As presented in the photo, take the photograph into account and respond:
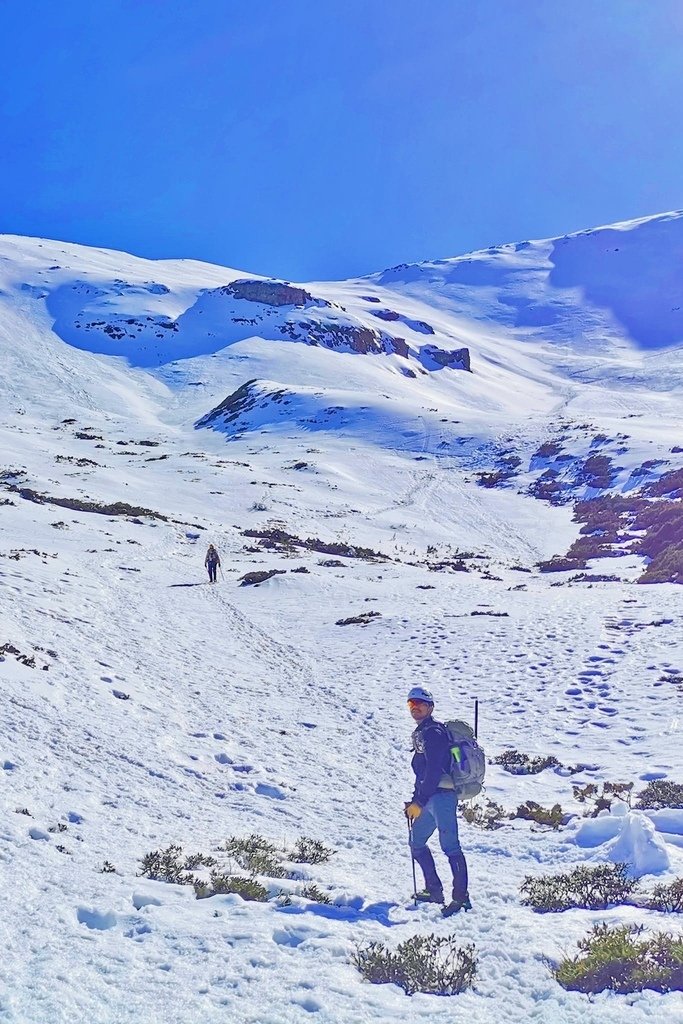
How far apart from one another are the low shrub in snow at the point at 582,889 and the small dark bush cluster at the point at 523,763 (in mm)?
4065

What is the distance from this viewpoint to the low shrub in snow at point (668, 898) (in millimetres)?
6324

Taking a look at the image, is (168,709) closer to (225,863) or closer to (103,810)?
(103,810)

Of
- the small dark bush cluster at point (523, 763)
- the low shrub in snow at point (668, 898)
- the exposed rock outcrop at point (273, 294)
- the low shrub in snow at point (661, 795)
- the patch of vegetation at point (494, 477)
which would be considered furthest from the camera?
the exposed rock outcrop at point (273, 294)

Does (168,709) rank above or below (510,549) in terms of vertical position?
below

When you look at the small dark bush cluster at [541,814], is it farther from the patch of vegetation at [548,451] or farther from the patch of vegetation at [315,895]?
the patch of vegetation at [548,451]

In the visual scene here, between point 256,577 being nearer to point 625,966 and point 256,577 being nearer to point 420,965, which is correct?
point 420,965

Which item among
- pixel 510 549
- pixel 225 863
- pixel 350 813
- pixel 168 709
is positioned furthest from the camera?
pixel 510 549

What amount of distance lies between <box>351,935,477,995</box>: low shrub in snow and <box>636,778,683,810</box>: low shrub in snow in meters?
4.08

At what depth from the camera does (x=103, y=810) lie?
9070mm

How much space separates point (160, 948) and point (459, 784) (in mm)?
2930

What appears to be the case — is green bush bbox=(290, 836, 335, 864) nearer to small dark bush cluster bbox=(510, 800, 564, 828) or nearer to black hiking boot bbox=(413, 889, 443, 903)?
black hiking boot bbox=(413, 889, 443, 903)

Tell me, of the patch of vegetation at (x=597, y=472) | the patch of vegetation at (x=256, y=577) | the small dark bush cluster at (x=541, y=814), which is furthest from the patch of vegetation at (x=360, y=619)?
the patch of vegetation at (x=597, y=472)

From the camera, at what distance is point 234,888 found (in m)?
7.18

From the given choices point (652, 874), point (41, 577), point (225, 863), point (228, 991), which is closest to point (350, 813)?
point (225, 863)
